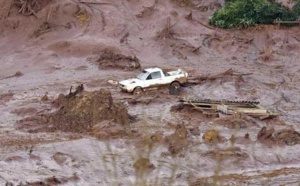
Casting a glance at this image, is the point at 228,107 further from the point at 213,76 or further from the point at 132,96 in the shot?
the point at 213,76

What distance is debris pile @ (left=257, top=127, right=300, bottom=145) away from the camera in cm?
1988

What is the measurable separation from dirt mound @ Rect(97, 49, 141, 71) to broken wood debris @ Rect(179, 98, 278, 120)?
625cm

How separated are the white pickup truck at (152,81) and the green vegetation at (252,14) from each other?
8.93m

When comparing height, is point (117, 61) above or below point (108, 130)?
below

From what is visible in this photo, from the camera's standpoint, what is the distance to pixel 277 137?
20031 millimetres

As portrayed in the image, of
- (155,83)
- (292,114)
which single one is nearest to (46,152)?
(155,83)

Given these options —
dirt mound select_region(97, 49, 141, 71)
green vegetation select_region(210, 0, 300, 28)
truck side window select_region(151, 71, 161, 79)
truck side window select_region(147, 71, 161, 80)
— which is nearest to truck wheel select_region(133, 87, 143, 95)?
truck side window select_region(147, 71, 161, 80)

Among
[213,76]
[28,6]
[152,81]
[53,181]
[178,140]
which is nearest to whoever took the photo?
[53,181]

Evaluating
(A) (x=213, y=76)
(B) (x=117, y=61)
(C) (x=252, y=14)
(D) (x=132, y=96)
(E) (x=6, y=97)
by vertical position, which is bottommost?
(E) (x=6, y=97)

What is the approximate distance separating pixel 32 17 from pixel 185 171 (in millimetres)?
17966

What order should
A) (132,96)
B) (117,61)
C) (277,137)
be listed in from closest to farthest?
(277,137) → (132,96) → (117,61)

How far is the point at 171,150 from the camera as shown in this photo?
1831cm

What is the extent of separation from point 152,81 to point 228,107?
3920 millimetres

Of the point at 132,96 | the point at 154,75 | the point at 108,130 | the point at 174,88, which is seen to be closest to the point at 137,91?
the point at 132,96
